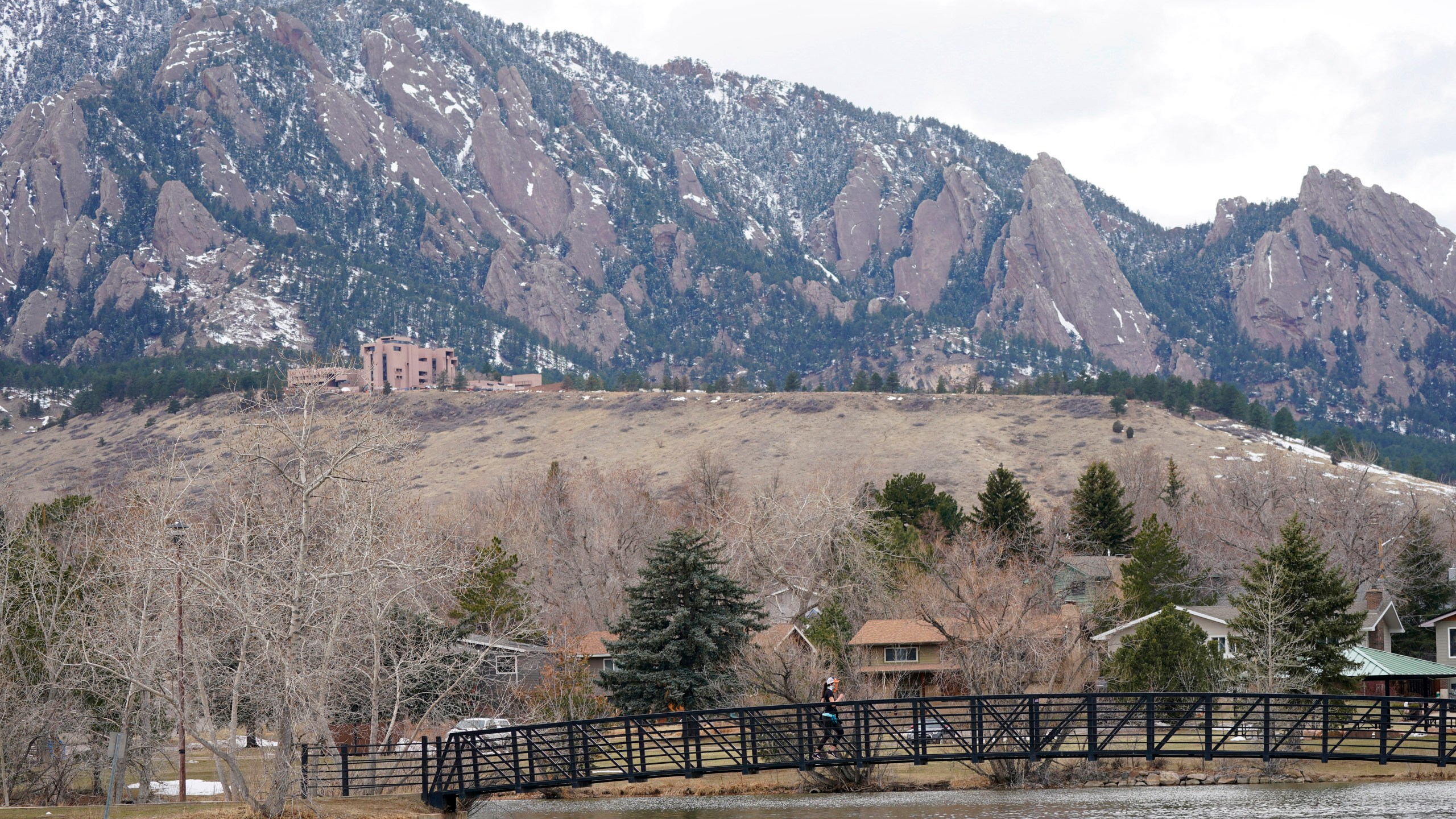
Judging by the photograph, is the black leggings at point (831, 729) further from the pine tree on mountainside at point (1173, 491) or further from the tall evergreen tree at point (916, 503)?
the pine tree on mountainside at point (1173, 491)

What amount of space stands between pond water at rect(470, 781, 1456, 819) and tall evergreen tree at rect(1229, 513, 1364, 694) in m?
9.90

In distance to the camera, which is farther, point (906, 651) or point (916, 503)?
point (916, 503)

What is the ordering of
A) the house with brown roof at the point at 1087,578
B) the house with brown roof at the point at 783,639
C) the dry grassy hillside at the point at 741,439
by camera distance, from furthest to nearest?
the dry grassy hillside at the point at 741,439, the house with brown roof at the point at 1087,578, the house with brown roof at the point at 783,639

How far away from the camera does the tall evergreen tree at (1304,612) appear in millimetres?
52875

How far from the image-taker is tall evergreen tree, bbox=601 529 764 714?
51.4 metres

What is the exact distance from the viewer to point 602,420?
591 ft

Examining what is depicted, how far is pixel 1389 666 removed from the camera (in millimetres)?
60312

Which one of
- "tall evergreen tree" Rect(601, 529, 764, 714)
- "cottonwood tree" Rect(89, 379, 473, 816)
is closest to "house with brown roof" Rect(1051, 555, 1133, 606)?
"tall evergreen tree" Rect(601, 529, 764, 714)

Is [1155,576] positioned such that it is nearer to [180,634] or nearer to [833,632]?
[833,632]

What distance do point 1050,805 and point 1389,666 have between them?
2924cm

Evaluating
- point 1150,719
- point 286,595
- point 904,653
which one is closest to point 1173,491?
point 904,653

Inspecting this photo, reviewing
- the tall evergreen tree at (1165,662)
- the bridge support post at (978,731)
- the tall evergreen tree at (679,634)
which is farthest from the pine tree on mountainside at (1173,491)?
the bridge support post at (978,731)

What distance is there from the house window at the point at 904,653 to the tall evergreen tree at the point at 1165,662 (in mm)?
15394

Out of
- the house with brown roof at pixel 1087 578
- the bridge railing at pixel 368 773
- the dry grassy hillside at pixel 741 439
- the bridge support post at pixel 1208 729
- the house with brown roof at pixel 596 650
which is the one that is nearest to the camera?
the bridge support post at pixel 1208 729
